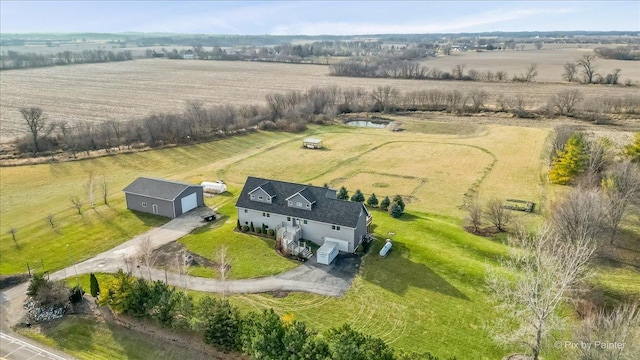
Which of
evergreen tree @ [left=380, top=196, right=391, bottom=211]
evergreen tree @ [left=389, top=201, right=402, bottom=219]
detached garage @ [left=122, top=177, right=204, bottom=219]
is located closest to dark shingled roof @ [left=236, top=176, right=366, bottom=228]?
evergreen tree @ [left=389, top=201, right=402, bottom=219]

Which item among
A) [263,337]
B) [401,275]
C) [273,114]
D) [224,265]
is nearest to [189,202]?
[224,265]

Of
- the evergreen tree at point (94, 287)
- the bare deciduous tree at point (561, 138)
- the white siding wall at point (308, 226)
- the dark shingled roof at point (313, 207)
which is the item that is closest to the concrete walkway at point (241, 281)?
the white siding wall at point (308, 226)

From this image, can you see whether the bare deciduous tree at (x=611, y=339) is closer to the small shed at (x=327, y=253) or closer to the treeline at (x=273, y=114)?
the small shed at (x=327, y=253)

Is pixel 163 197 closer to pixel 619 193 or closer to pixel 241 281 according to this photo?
pixel 241 281

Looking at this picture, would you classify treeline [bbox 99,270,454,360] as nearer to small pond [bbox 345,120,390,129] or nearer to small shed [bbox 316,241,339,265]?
small shed [bbox 316,241,339,265]

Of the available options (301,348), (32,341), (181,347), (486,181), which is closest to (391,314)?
(301,348)

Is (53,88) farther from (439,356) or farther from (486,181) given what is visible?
(439,356)
